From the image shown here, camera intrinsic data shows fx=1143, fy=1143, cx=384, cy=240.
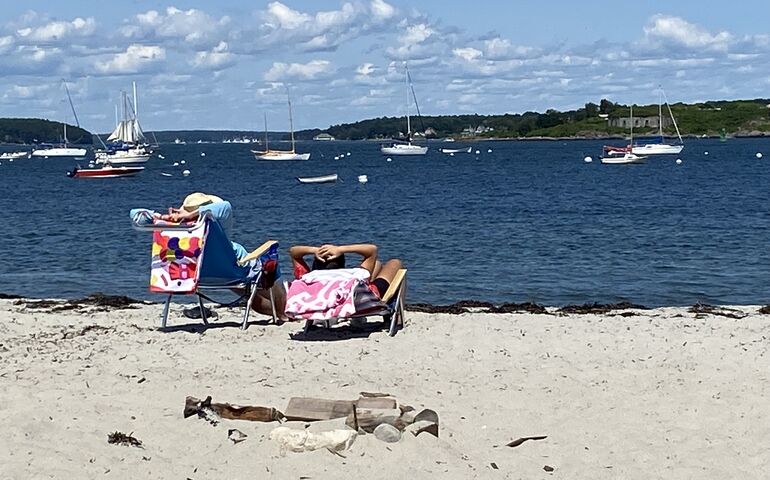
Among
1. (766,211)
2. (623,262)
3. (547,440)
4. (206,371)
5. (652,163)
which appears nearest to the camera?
(547,440)

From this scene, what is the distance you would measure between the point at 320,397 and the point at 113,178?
63.1 m

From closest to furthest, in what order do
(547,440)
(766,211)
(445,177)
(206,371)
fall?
(547,440), (206,371), (766,211), (445,177)

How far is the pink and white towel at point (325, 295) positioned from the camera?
9.78 meters

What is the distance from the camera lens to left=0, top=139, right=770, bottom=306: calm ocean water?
58.9 feet

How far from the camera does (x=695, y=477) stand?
6.44m

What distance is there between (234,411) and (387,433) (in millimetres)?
1037

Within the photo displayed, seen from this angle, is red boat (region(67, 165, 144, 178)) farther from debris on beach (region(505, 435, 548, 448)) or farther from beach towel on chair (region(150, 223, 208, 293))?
debris on beach (region(505, 435, 548, 448))

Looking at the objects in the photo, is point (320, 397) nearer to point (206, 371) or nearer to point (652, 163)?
point (206, 371)

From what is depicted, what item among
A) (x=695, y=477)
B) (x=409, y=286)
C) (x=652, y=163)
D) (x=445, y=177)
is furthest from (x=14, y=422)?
(x=652, y=163)

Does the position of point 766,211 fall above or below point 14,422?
below

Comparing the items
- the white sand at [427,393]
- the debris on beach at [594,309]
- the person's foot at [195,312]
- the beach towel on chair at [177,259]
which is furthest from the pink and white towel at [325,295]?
the debris on beach at [594,309]

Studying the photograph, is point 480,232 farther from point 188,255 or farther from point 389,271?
point 188,255

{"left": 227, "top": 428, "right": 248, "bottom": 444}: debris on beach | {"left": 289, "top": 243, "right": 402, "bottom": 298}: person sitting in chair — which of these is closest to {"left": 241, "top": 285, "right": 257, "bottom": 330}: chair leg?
{"left": 289, "top": 243, "right": 402, "bottom": 298}: person sitting in chair

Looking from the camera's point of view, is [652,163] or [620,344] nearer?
[620,344]
